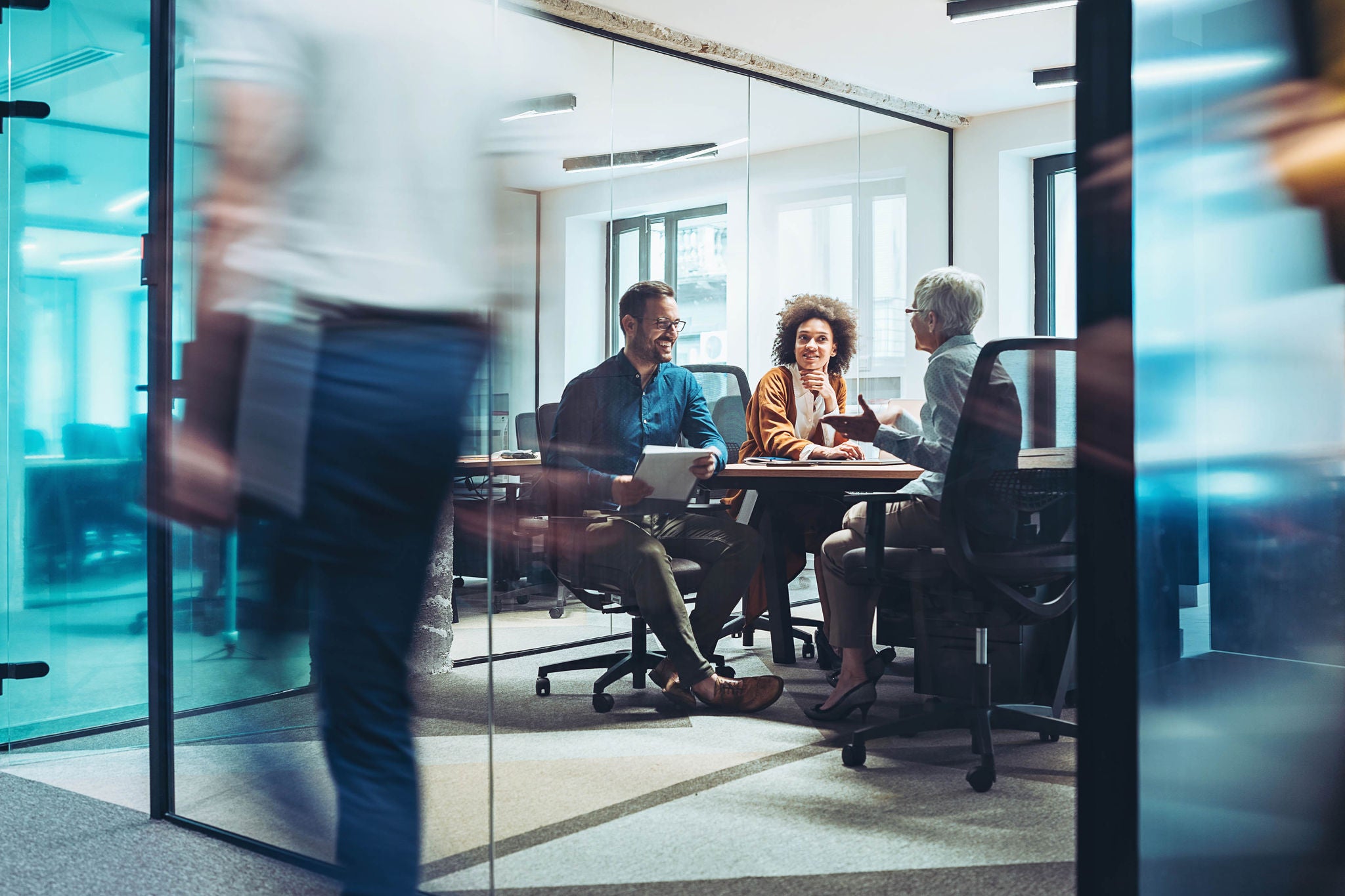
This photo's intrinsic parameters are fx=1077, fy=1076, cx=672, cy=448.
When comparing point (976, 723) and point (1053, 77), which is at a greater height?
point (1053, 77)

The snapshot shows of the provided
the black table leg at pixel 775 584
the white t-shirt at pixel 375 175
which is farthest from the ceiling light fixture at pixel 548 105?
the black table leg at pixel 775 584

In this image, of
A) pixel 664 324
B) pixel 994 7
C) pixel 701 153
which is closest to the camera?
pixel 664 324

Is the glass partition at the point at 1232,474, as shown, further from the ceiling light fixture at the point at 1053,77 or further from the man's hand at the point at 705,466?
the ceiling light fixture at the point at 1053,77

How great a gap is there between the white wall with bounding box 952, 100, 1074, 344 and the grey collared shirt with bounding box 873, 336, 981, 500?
429cm

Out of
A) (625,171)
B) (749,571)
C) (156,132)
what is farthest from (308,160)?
(625,171)

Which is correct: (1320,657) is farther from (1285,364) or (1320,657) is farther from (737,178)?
(737,178)

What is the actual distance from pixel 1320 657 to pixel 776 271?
4.70 meters

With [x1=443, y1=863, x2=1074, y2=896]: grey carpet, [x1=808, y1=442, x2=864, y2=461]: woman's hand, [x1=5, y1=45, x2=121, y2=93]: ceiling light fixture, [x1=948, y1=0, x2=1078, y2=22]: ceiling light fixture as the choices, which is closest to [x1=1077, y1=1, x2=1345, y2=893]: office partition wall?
[x1=443, y1=863, x2=1074, y2=896]: grey carpet

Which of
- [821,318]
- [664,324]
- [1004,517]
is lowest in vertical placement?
[1004,517]

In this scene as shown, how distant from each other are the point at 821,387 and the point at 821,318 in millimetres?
342

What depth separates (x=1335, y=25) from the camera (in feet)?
5.55

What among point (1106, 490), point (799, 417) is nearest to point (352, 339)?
point (1106, 490)

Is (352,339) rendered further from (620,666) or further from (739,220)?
(739,220)

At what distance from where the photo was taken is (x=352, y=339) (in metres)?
1.33
